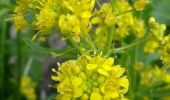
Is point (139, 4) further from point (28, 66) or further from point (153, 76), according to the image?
point (28, 66)

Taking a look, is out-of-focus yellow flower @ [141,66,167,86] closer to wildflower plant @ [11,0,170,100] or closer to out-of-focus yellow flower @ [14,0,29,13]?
wildflower plant @ [11,0,170,100]

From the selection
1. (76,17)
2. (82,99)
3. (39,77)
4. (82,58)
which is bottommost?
(82,99)

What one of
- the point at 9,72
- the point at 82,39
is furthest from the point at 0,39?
the point at 82,39

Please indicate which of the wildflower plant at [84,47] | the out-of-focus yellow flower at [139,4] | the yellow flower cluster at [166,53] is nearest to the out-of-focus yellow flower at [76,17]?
the wildflower plant at [84,47]

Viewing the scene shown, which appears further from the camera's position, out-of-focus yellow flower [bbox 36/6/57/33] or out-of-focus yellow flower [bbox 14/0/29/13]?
out-of-focus yellow flower [bbox 14/0/29/13]

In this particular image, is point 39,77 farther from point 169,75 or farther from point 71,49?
point 71,49

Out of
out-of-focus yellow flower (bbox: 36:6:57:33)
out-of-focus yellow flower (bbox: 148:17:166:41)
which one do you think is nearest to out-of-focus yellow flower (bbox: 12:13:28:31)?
out-of-focus yellow flower (bbox: 36:6:57:33)

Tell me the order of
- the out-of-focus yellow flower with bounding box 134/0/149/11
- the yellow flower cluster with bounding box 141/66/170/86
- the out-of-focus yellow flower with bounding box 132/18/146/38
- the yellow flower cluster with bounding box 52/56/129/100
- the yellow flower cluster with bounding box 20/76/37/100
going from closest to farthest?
the yellow flower cluster with bounding box 52/56/129/100
the out-of-focus yellow flower with bounding box 134/0/149/11
the out-of-focus yellow flower with bounding box 132/18/146/38
the yellow flower cluster with bounding box 141/66/170/86
the yellow flower cluster with bounding box 20/76/37/100

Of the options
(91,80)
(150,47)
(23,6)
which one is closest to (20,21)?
(23,6)
